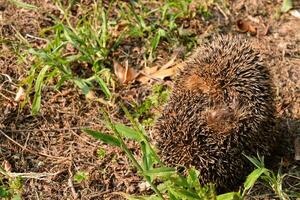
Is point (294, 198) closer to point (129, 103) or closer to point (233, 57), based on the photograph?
point (233, 57)

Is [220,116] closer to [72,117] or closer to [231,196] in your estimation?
[231,196]

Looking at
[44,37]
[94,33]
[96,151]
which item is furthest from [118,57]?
[96,151]

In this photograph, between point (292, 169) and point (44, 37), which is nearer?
point (292, 169)

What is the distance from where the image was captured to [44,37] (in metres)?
5.69

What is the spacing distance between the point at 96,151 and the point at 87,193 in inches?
17.4

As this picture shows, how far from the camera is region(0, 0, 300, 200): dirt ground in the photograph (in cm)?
457

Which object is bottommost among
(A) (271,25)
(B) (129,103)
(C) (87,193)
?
(C) (87,193)

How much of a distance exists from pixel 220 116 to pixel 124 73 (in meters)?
1.61

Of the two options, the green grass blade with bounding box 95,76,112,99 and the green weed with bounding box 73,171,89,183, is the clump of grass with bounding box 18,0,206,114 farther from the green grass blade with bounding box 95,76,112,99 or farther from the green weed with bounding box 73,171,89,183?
the green weed with bounding box 73,171,89,183

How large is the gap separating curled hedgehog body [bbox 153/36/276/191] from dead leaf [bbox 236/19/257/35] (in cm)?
146

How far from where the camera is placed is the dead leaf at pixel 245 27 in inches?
231

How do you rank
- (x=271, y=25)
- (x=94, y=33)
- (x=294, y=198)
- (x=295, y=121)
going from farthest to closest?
(x=271, y=25)
(x=94, y=33)
(x=295, y=121)
(x=294, y=198)

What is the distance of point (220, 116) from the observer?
401cm

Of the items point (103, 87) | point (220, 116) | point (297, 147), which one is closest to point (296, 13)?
point (297, 147)
